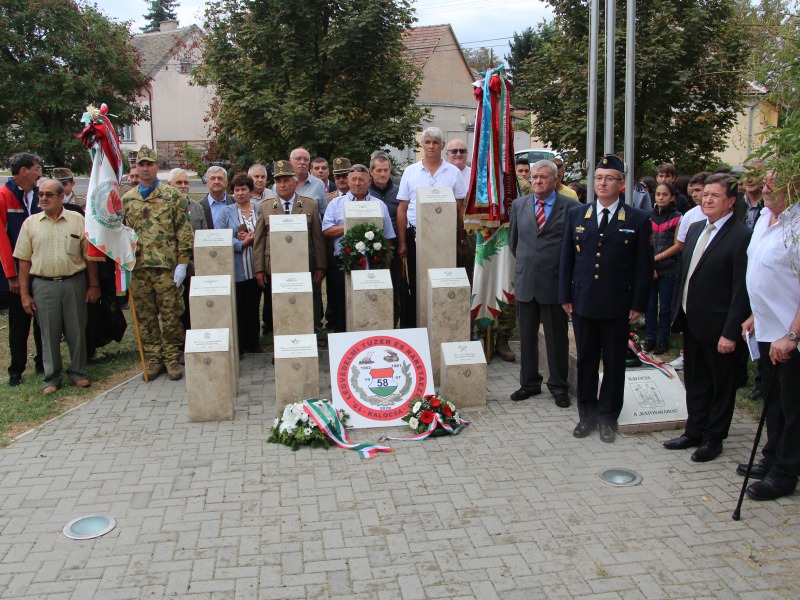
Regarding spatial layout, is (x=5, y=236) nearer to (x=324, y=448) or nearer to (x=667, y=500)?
(x=324, y=448)

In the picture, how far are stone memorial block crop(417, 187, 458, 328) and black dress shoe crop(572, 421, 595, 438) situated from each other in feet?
6.68

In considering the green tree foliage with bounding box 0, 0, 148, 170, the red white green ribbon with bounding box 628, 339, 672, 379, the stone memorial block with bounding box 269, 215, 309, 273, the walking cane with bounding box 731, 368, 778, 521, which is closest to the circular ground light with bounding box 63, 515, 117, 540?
the stone memorial block with bounding box 269, 215, 309, 273

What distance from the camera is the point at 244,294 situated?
8508 mm

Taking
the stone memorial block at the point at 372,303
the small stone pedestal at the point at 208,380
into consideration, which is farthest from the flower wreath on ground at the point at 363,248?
the small stone pedestal at the point at 208,380

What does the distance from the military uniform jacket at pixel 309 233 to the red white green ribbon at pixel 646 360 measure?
3321 millimetres

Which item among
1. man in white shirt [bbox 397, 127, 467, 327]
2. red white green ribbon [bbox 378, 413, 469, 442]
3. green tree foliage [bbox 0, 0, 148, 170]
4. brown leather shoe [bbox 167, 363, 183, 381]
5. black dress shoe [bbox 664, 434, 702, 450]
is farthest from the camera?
green tree foliage [bbox 0, 0, 148, 170]

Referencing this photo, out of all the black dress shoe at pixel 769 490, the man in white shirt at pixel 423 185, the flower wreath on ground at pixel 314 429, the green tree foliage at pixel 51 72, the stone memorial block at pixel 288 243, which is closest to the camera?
the black dress shoe at pixel 769 490

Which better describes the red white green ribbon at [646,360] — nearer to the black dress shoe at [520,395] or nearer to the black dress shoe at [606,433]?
the black dress shoe at [606,433]

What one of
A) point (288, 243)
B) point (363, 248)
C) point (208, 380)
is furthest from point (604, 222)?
point (208, 380)

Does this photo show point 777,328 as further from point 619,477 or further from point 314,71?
point 314,71

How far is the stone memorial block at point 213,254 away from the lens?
7598 mm

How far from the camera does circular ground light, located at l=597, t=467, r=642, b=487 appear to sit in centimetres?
517

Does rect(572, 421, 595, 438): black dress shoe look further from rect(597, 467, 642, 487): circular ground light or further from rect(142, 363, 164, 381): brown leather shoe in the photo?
rect(142, 363, 164, 381): brown leather shoe

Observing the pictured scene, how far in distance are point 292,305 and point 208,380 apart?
3.60 ft
